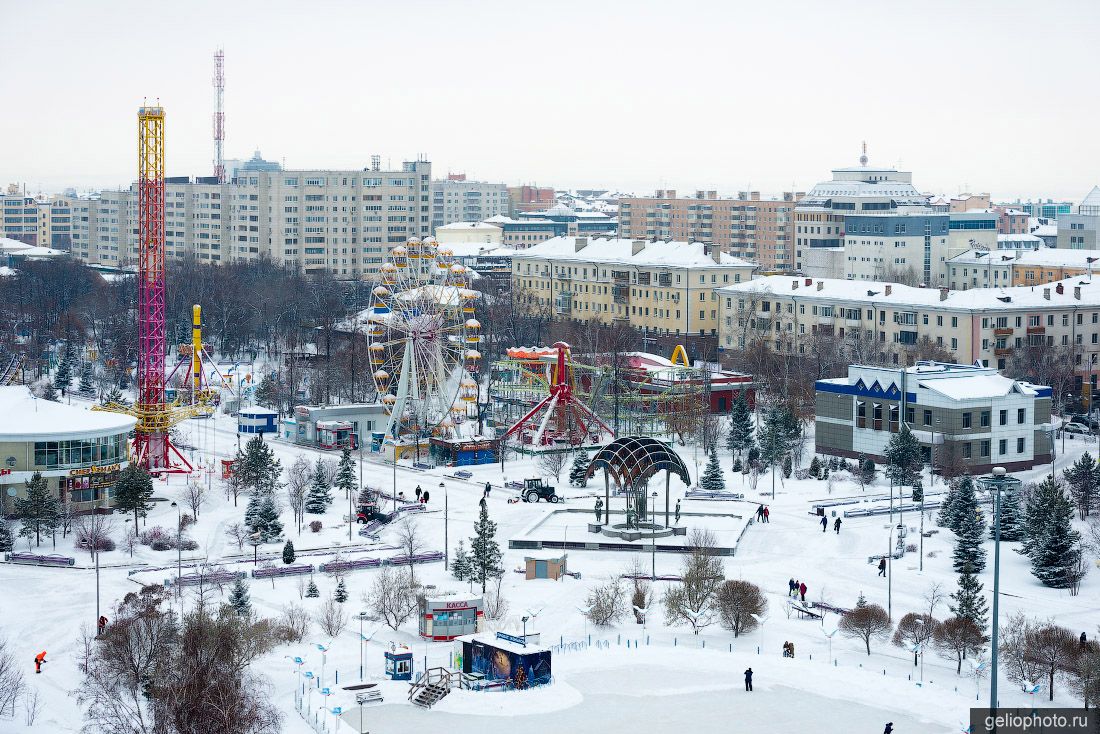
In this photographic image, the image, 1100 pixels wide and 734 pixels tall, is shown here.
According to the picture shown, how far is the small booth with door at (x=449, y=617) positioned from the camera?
4894 cm

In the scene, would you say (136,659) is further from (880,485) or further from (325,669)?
(880,485)

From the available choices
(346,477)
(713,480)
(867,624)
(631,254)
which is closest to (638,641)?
(867,624)

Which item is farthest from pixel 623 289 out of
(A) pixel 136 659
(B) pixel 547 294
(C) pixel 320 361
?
(A) pixel 136 659

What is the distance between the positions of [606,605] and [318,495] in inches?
833

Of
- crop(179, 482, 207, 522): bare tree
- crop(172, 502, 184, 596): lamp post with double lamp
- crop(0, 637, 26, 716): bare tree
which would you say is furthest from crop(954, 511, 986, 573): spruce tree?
crop(0, 637, 26, 716): bare tree

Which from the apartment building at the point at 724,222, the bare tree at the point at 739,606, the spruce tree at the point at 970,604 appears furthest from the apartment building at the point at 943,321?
the apartment building at the point at 724,222

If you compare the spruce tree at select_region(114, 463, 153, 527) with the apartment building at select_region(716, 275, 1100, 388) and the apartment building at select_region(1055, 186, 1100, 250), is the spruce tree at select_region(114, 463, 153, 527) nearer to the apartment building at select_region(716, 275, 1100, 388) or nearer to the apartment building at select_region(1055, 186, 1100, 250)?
the apartment building at select_region(716, 275, 1100, 388)

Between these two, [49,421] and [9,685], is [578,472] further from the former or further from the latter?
[9,685]

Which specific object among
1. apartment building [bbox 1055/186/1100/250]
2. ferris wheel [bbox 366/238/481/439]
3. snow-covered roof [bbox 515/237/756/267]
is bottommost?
ferris wheel [bbox 366/238/481/439]

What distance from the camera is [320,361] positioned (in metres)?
109

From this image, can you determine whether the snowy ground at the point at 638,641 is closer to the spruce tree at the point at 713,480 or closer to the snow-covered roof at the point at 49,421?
the spruce tree at the point at 713,480

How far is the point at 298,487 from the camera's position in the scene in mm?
67625

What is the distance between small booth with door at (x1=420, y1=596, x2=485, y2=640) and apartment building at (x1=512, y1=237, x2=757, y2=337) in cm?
6784

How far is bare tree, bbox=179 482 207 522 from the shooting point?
66.7 m
